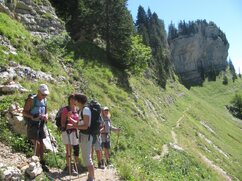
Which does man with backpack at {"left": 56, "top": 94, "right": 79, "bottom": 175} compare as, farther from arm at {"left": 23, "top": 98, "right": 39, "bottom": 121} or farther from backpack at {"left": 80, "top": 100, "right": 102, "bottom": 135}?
arm at {"left": 23, "top": 98, "right": 39, "bottom": 121}

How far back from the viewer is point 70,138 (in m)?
13.7

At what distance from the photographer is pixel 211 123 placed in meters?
77.6

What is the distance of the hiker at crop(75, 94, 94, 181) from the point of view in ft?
40.1

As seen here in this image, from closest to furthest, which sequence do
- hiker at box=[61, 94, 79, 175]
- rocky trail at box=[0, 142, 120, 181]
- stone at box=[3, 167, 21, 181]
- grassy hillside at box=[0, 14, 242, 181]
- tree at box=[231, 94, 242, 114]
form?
stone at box=[3, 167, 21, 181], rocky trail at box=[0, 142, 120, 181], hiker at box=[61, 94, 79, 175], grassy hillside at box=[0, 14, 242, 181], tree at box=[231, 94, 242, 114]

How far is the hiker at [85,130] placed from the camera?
40.1 ft

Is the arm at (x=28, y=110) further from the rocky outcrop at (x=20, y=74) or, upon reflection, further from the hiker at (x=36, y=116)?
the rocky outcrop at (x=20, y=74)

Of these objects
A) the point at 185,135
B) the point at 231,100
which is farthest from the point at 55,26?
the point at 231,100

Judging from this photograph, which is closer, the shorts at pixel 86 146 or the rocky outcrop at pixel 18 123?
the shorts at pixel 86 146

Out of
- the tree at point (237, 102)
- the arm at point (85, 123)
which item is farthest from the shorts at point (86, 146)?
the tree at point (237, 102)

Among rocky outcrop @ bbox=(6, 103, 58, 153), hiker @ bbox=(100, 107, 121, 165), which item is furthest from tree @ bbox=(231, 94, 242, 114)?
rocky outcrop @ bbox=(6, 103, 58, 153)

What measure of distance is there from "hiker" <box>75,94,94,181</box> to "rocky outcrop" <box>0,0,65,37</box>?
1932cm

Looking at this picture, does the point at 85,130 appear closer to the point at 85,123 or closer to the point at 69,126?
the point at 85,123

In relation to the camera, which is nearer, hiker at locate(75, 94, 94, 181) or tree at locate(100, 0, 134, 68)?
hiker at locate(75, 94, 94, 181)

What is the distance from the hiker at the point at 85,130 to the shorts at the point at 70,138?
1.11 meters
